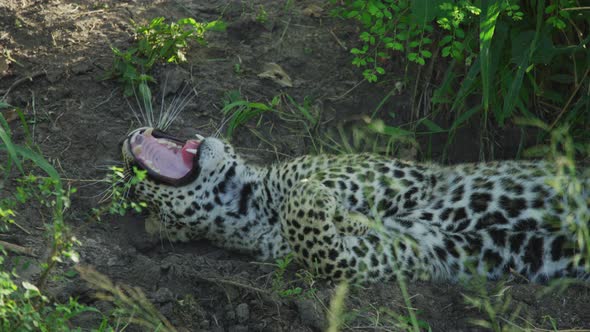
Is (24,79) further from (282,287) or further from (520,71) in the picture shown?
(520,71)

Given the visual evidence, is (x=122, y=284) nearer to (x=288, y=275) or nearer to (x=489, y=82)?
(x=288, y=275)

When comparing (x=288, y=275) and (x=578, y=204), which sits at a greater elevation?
(x=578, y=204)

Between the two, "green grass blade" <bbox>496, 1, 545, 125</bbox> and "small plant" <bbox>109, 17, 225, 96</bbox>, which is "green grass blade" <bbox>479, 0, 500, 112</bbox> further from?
"small plant" <bbox>109, 17, 225, 96</bbox>

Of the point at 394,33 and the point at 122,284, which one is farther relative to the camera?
the point at 394,33

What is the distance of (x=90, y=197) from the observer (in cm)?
595

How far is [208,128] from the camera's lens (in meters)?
6.70

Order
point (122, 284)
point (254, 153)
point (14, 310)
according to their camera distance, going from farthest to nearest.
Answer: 1. point (254, 153)
2. point (122, 284)
3. point (14, 310)

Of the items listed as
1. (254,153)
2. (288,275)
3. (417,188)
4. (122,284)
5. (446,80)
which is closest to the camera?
(122,284)

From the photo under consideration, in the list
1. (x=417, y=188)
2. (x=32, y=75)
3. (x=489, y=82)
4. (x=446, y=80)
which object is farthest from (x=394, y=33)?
(x=32, y=75)

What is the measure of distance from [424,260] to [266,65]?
8.31 ft

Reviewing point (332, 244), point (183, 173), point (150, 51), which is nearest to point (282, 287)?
point (332, 244)

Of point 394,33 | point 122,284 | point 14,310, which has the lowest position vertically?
point 122,284

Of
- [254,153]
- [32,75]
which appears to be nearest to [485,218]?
[254,153]

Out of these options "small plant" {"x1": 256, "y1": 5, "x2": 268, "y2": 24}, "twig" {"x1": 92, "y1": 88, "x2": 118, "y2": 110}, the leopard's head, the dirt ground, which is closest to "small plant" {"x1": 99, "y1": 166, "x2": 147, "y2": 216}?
the leopard's head
